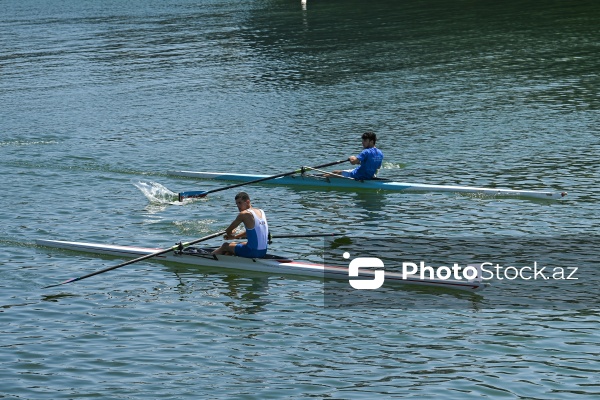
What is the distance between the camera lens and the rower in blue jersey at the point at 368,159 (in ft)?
104

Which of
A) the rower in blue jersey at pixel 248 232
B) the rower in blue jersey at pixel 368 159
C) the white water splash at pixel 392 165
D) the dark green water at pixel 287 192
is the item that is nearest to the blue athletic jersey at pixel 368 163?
the rower in blue jersey at pixel 368 159

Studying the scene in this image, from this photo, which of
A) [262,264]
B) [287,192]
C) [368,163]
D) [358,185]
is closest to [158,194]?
[287,192]

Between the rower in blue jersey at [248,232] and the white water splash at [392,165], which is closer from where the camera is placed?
the rower in blue jersey at [248,232]

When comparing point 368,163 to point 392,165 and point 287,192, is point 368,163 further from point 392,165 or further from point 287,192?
point 392,165

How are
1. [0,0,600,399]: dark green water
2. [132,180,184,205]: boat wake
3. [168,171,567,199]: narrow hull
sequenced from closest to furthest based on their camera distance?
[0,0,600,399]: dark green water
[168,171,567,199]: narrow hull
[132,180,184,205]: boat wake

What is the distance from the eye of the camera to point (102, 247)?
2608 cm

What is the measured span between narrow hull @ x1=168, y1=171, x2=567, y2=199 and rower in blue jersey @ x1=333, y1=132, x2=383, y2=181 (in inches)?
9.2

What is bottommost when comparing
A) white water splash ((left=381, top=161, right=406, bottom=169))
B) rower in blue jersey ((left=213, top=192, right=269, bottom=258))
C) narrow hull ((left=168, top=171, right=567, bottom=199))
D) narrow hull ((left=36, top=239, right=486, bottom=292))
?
narrow hull ((left=36, top=239, right=486, bottom=292))

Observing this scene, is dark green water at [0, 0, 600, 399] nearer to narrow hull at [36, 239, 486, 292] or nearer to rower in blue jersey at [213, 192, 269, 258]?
narrow hull at [36, 239, 486, 292]

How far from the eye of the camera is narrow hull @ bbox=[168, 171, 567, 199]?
30.2 meters

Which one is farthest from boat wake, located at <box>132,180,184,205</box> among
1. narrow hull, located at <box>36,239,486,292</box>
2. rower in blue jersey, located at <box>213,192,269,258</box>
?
rower in blue jersey, located at <box>213,192,269,258</box>

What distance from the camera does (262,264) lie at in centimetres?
2408

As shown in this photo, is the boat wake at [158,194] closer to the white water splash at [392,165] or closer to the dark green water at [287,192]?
the dark green water at [287,192]

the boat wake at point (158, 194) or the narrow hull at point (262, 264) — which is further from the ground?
the boat wake at point (158, 194)
